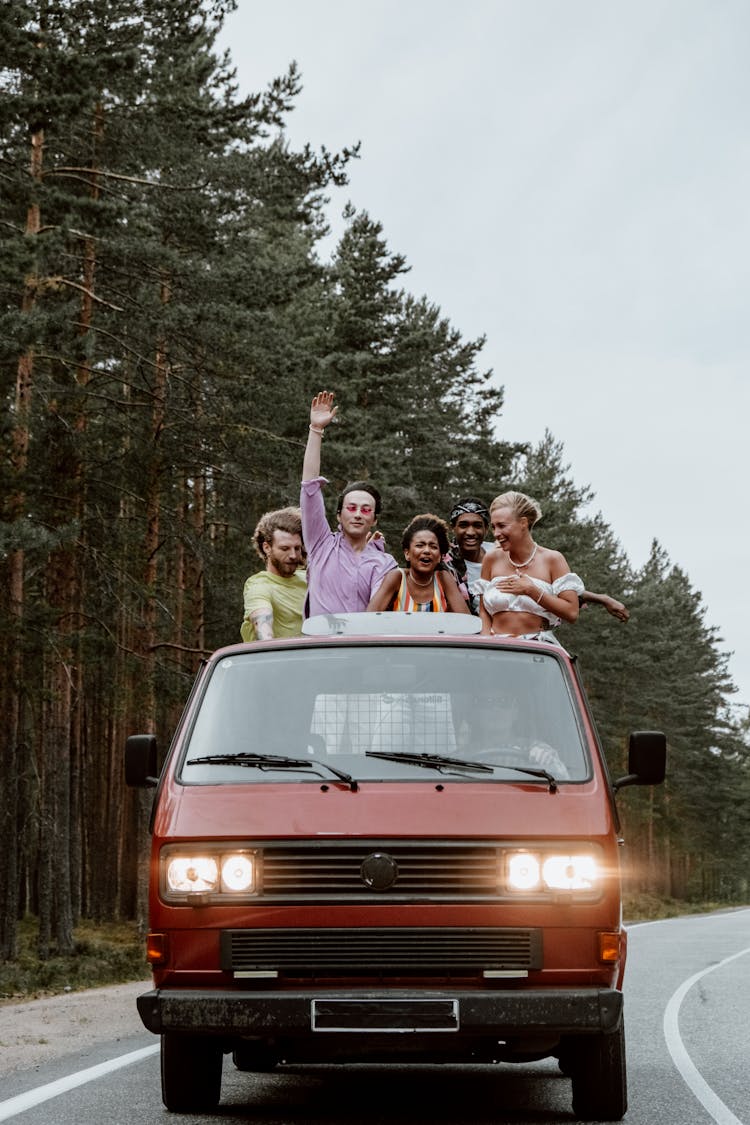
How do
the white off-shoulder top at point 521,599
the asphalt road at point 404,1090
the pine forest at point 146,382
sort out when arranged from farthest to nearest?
the pine forest at point 146,382, the white off-shoulder top at point 521,599, the asphalt road at point 404,1090

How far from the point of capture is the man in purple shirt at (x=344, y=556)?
Result: 9.01 metres

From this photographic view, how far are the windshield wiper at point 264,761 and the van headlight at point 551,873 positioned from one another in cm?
73

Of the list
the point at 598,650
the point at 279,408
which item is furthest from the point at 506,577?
the point at 598,650

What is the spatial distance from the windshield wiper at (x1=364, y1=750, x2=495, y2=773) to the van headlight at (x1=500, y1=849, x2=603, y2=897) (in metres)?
0.44

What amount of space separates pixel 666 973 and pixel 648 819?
62493mm

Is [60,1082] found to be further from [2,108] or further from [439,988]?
[2,108]

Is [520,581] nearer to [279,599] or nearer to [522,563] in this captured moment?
[522,563]

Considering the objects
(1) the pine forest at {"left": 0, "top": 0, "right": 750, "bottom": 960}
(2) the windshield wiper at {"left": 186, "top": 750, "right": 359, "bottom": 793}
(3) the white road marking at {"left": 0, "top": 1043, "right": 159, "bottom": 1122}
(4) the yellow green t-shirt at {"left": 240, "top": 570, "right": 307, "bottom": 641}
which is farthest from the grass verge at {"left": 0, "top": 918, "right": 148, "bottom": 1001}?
(2) the windshield wiper at {"left": 186, "top": 750, "right": 359, "bottom": 793}

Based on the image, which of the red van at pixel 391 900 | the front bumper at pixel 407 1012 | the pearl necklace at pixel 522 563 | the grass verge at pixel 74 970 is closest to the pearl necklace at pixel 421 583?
the pearl necklace at pixel 522 563

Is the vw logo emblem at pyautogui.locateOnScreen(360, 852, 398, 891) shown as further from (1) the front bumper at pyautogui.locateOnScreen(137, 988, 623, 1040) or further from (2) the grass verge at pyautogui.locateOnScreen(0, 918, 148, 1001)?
(2) the grass verge at pyautogui.locateOnScreen(0, 918, 148, 1001)

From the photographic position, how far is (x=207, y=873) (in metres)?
6.33

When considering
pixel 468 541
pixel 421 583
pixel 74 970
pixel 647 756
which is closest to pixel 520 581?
pixel 421 583

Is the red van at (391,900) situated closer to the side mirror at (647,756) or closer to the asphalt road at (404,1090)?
the side mirror at (647,756)

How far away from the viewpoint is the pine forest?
23297 mm
